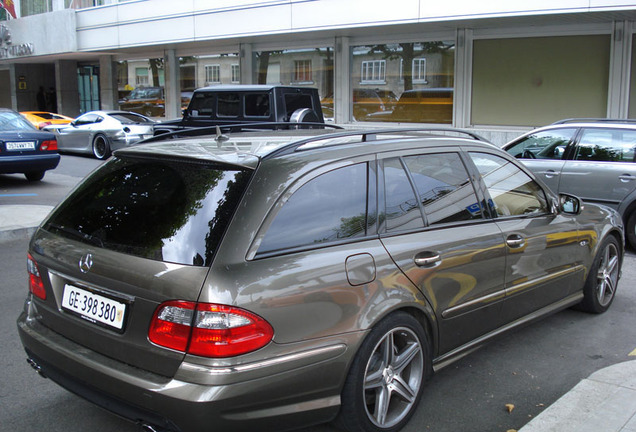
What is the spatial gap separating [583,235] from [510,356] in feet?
3.83

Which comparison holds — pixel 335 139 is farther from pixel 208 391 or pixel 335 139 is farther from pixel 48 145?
pixel 48 145

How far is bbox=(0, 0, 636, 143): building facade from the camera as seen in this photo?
15.1 meters

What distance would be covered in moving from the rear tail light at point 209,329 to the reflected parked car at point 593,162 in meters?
6.28

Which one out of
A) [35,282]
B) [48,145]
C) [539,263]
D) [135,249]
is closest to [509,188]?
[539,263]

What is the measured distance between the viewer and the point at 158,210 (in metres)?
3.04

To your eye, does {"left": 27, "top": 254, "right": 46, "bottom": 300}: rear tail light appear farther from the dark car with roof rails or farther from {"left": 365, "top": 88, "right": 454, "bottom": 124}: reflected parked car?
{"left": 365, "top": 88, "right": 454, "bottom": 124}: reflected parked car

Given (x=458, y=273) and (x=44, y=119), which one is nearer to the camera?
(x=458, y=273)

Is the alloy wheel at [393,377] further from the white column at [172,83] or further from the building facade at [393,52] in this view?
the white column at [172,83]

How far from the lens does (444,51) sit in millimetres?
17812

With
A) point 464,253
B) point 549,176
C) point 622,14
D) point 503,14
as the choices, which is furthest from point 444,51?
point 464,253

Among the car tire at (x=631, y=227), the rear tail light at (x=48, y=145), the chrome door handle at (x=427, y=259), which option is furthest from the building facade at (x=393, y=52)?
the chrome door handle at (x=427, y=259)

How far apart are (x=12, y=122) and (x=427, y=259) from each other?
10816 mm

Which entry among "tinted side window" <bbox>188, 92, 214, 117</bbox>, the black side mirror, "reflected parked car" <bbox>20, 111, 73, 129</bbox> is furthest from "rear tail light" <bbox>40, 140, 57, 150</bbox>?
the black side mirror

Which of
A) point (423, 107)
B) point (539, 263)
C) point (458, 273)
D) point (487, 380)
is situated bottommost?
point (487, 380)
